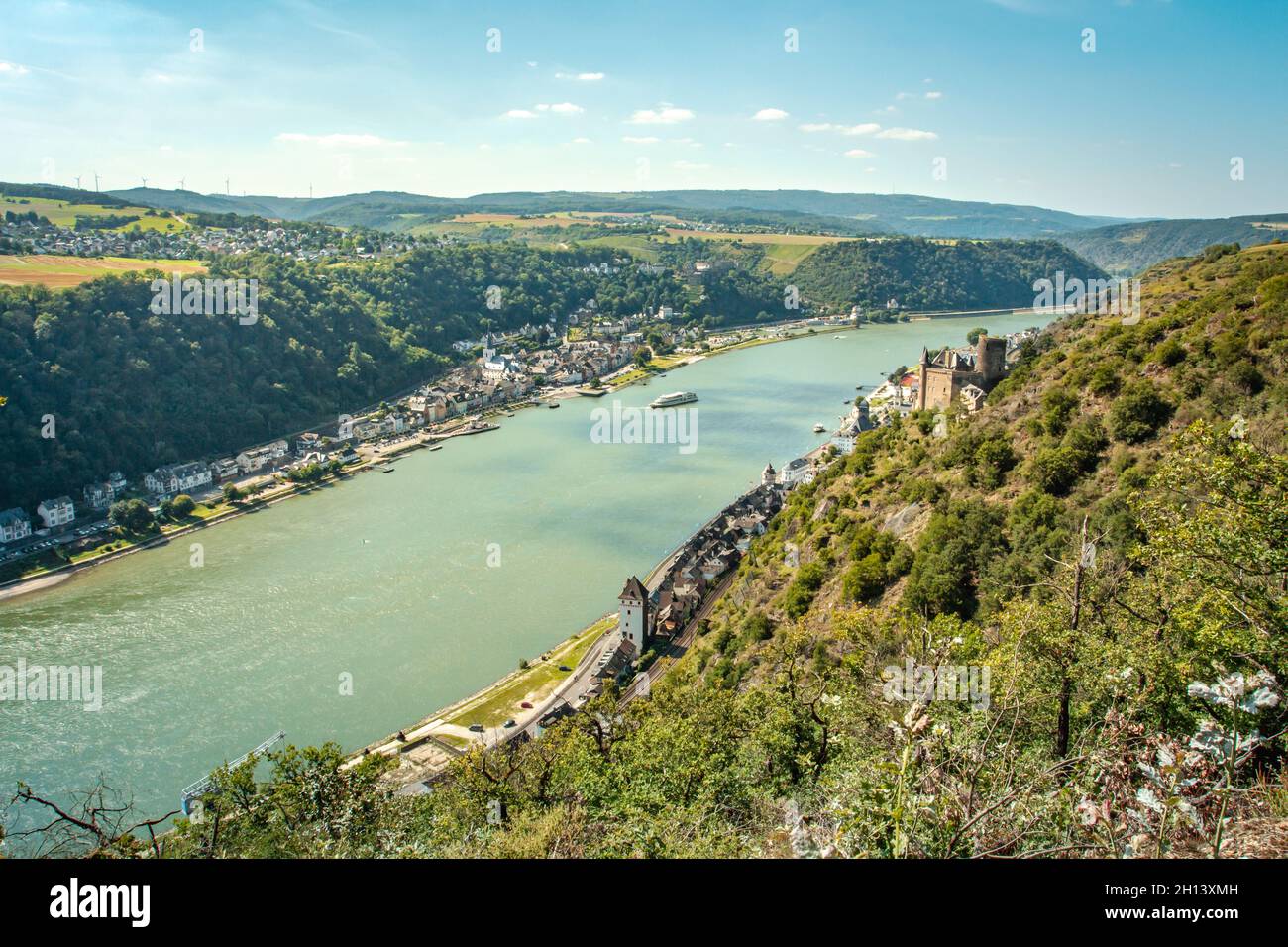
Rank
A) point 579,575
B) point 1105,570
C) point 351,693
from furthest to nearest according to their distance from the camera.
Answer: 1. point 579,575
2. point 351,693
3. point 1105,570

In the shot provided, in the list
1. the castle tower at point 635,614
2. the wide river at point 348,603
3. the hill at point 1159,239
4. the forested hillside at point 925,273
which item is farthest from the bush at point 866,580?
the hill at point 1159,239

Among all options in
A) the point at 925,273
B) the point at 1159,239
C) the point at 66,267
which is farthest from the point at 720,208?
the point at 66,267

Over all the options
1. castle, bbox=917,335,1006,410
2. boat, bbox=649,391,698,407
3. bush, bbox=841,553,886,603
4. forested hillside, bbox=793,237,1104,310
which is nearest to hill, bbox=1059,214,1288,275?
forested hillside, bbox=793,237,1104,310

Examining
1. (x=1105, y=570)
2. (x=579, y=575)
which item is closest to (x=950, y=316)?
(x=579, y=575)

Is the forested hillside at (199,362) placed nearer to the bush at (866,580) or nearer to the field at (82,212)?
the field at (82,212)

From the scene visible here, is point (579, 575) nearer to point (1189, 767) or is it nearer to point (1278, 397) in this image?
point (1278, 397)

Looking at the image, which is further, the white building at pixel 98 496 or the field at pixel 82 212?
the field at pixel 82 212
